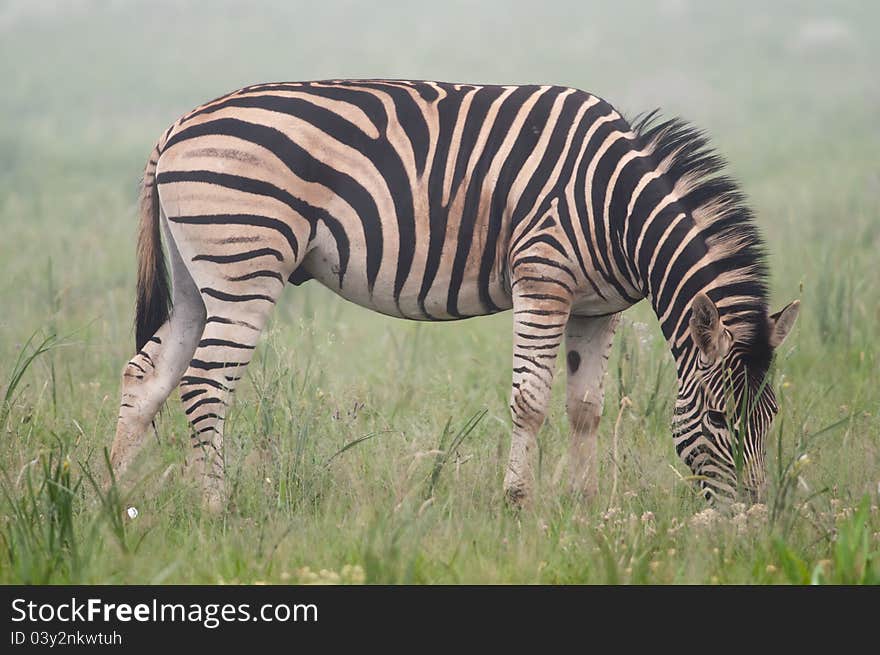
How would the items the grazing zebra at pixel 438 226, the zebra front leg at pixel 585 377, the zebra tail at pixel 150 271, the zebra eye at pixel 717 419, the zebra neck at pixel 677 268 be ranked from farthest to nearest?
the zebra front leg at pixel 585 377, the zebra tail at pixel 150 271, the grazing zebra at pixel 438 226, the zebra neck at pixel 677 268, the zebra eye at pixel 717 419

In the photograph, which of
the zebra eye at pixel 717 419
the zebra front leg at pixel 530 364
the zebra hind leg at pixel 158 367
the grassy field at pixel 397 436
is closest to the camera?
the grassy field at pixel 397 436

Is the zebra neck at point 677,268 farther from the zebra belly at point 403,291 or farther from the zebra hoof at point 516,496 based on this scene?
the zebra hoof at point 516,496

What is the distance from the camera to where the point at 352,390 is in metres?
7.02

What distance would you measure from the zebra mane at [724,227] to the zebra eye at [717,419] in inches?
10.8

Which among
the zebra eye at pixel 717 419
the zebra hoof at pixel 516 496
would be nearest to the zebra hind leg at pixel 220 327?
the zebra hoof at pixel 516 496

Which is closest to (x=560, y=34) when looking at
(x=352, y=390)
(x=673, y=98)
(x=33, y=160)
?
(x=673, y=98)

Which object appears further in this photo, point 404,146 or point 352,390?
point 352,390

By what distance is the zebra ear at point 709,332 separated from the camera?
4.71 meters

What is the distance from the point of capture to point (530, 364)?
5.36 m

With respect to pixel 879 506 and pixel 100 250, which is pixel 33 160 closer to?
pixel 100 250

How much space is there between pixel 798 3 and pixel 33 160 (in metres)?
30.9

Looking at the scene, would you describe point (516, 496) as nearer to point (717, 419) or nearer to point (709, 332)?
point (717, 419)

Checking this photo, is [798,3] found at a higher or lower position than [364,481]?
higher

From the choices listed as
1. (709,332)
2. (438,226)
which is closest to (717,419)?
(709,332)
